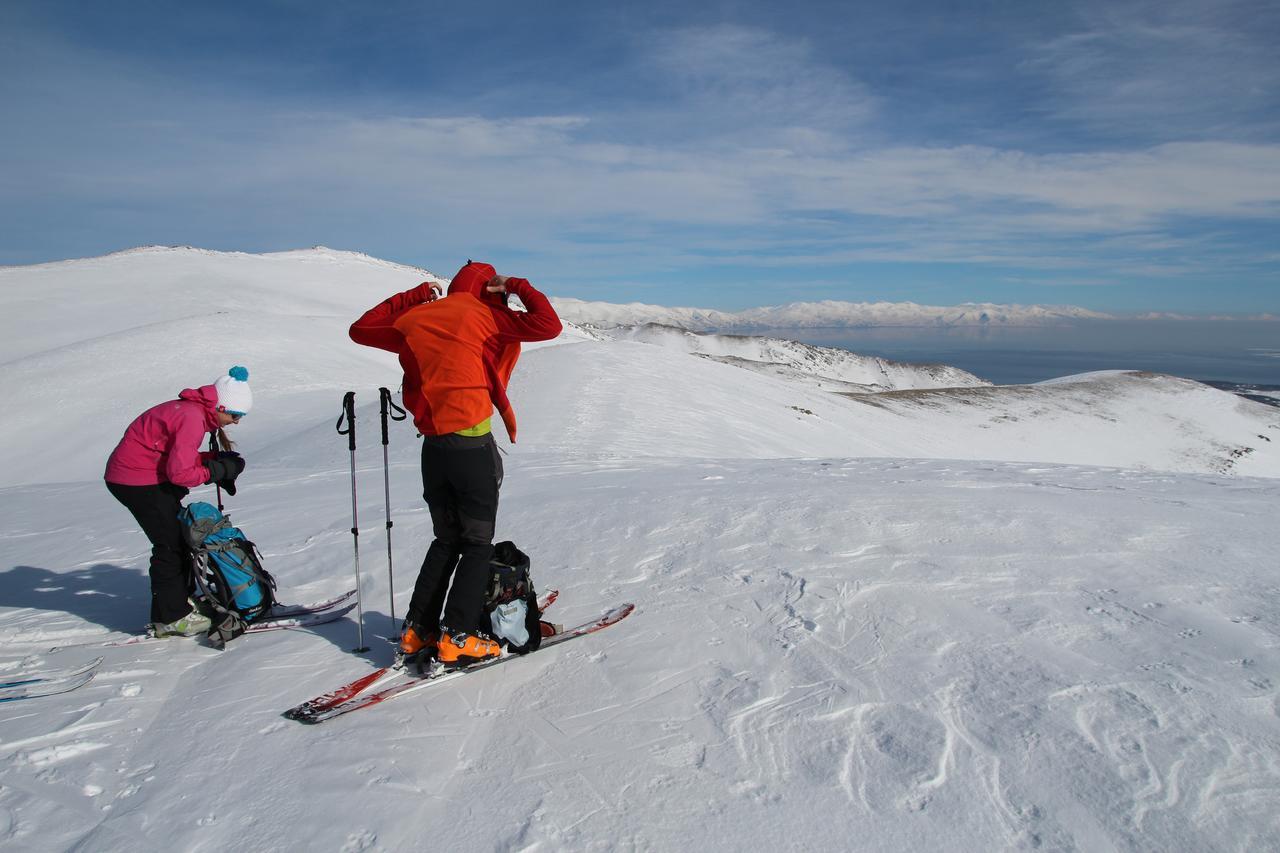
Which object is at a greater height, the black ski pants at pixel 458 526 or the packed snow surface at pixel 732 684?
the black ski pants at pixel 458 526

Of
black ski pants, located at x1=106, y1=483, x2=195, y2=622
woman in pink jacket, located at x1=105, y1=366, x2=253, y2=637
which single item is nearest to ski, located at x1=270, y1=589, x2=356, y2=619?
woman in pink jacket, located at x1=105, y1=366, x2=253, y2=637

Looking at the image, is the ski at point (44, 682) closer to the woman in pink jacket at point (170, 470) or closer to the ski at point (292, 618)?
the ski at point (292, 618)

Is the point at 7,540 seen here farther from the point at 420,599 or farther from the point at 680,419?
the point at 680,419

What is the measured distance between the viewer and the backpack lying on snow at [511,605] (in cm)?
457

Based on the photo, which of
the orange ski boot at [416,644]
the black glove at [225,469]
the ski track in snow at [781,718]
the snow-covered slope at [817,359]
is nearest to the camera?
the ski track in snow at [781,718]

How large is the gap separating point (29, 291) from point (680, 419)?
4882 cm

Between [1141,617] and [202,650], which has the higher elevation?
[1141,617]

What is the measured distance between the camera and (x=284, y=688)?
4.40 meters

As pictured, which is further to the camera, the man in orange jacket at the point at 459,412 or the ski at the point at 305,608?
the ski at the point at 305,608

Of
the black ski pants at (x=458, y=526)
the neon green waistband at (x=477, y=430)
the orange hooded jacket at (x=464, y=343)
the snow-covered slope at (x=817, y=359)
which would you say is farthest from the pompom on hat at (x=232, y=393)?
the snow-covered slope at (x=817, y=359)

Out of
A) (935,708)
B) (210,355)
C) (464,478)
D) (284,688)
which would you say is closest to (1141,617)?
(935,708)

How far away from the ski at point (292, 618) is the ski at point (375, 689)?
4.29ft

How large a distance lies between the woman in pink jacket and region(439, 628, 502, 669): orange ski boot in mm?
2113

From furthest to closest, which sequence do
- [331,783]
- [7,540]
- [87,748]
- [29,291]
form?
[29,291] < [7,540] < [87,748] < [331,783]
